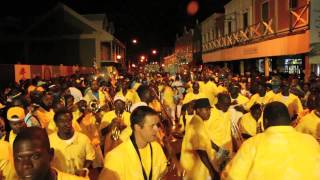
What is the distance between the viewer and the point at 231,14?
33.5 meters

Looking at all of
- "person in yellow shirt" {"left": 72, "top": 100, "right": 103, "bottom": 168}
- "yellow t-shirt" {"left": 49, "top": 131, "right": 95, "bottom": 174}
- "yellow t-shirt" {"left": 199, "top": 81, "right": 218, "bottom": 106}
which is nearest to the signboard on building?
"yellow t-shirt" {"left": 199, "top": 81, "right": 218, "bottom": 106}

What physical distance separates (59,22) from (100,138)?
90.9 ft

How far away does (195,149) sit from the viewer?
6.22m

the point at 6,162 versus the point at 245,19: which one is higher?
the point at 245,19

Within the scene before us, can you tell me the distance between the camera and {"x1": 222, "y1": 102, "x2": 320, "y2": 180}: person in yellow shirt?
3953 mm

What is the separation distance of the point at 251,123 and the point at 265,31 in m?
14.5

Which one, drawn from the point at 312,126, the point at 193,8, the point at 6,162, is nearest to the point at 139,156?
the point at 6,162

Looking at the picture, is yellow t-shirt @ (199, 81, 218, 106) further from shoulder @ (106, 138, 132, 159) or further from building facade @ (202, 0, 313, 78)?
shoulder @ (106, 138, 132, 159)

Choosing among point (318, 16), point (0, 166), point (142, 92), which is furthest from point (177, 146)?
point (0, 166)

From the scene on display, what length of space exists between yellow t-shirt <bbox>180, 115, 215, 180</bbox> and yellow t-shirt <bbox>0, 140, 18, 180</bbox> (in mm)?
2431

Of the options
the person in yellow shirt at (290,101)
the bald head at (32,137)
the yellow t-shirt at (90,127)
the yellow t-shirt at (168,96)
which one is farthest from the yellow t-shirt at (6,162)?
the yellow t-shirt at (168,96)

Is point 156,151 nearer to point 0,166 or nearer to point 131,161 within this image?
point 131,161

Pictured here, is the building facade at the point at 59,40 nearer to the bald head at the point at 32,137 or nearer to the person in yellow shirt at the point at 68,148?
the person in yellow shirt at the point at 68,148

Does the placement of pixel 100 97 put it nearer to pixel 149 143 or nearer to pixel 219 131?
pixel 219 131
